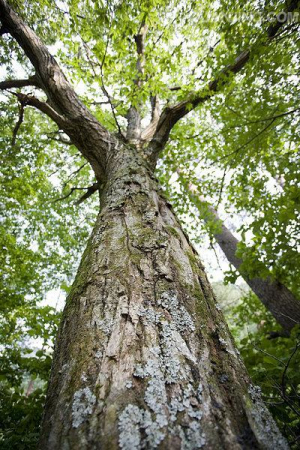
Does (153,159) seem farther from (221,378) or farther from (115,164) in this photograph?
(221,378)

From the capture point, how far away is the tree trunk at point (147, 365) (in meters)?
0.65

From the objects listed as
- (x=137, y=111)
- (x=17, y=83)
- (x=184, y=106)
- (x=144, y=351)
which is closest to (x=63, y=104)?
(x=17, y=83)

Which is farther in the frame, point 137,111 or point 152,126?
point 137,111

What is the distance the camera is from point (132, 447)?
594 mm

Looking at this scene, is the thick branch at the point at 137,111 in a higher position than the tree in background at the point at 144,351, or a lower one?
higher

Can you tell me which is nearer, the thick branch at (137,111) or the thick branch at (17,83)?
the thick branch at (17,83)

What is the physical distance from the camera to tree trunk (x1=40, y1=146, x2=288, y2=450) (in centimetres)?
65

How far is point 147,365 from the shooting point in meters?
0.82

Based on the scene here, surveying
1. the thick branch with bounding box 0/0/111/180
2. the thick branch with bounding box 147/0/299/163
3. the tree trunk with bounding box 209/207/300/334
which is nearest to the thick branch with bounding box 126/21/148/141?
the thick branch with bounding box 147/0/299/163

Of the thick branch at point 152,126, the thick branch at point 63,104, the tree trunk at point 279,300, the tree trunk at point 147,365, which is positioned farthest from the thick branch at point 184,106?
the tree trunk at point 147,365

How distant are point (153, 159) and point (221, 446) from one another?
3.24 meters

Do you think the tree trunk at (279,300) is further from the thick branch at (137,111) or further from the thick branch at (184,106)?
the thick branch at (137,111)

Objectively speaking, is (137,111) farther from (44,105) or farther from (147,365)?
(147,365)

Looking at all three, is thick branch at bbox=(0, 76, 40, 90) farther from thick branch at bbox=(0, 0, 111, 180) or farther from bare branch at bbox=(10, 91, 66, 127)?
bare branch at bbox=(10, 91, 66, 127)
